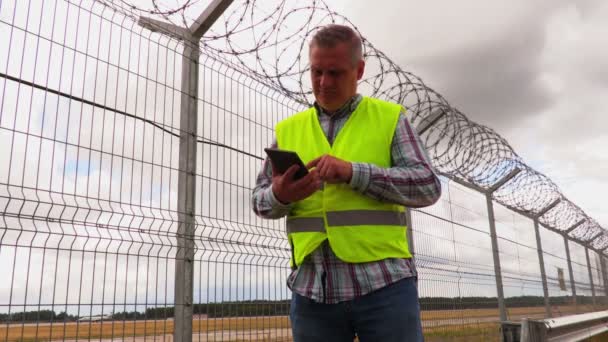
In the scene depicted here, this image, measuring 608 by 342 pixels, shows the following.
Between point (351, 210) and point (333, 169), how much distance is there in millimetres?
223

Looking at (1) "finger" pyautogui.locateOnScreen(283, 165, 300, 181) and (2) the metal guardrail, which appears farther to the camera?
(2) the metal guardrail

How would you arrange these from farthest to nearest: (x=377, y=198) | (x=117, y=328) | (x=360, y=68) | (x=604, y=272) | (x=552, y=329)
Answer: (x=604, y=272) → (x=552, y=329) → (x=117, y=328) → (x=360, y=68) → (x=377, y=198)

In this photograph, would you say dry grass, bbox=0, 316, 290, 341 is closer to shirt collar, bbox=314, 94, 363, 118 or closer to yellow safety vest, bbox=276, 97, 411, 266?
yellow safety vest, bbox=276, 97, 411, 266

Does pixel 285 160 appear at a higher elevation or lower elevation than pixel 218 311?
higher

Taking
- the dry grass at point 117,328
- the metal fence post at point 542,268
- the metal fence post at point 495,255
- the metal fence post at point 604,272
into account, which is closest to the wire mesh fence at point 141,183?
the dry grass at point 117,328

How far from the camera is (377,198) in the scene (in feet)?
6.42

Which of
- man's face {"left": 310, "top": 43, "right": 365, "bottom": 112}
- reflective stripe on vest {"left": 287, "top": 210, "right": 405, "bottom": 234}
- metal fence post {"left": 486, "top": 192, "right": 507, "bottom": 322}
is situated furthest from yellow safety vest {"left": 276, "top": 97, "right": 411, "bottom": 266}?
metal fence post {"left": 486, "top": 192, "right": 507, "bottom": 322}

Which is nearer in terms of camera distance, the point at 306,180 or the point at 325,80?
the point at 306,180

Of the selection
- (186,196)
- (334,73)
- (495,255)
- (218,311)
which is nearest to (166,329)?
(218,311)

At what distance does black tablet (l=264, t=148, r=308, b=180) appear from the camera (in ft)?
5.98

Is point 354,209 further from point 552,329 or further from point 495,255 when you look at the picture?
point 495,255

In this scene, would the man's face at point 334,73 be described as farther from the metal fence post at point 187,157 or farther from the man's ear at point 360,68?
the metal fence post at point 187,157

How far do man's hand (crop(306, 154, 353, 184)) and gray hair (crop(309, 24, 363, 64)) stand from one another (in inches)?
16.6

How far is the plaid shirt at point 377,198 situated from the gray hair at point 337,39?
1.05 feet
